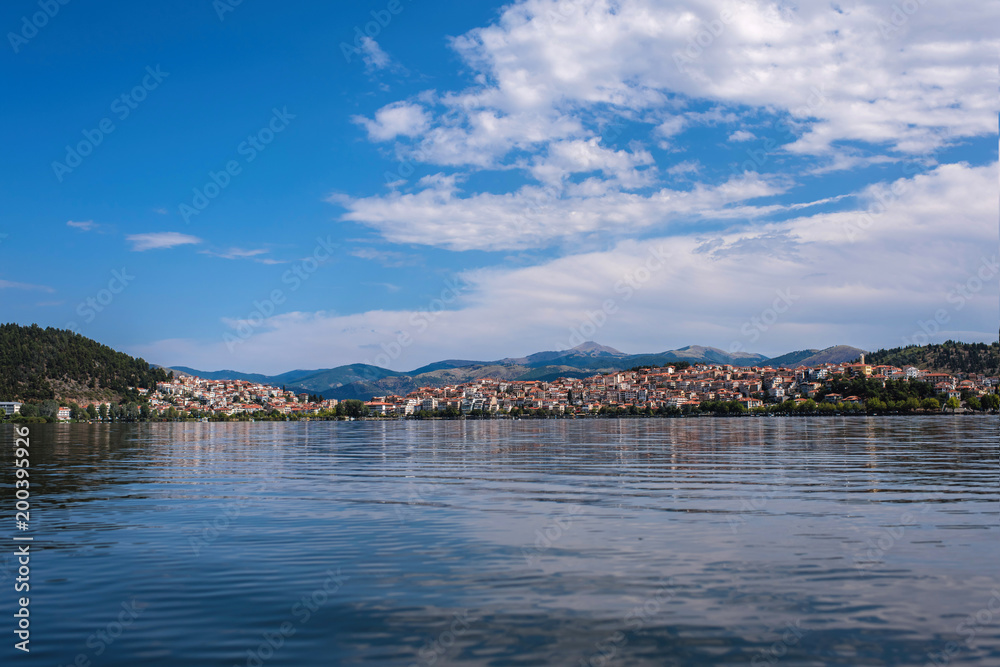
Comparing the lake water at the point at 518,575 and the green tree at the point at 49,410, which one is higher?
the lake water at the point at 518,575

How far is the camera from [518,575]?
1303 centimetres

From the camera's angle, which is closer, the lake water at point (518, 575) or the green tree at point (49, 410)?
the lake water at point (518, 575)

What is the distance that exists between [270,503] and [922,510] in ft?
66.5

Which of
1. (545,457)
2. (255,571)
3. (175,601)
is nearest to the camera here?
(175,601)

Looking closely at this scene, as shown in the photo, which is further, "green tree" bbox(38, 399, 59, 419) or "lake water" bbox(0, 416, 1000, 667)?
"green tree" bbox(38, 399, 59, 419)

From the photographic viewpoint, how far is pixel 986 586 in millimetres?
11945

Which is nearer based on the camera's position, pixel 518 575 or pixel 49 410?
pixel 518 575

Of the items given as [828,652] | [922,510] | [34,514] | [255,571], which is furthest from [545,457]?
[828,652]

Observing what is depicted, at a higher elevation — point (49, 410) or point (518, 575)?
point (518, 575)

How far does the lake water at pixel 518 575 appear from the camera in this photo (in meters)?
9.34

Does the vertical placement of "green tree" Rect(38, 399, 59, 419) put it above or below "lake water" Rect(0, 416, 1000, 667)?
below

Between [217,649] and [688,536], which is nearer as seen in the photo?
[217,649]

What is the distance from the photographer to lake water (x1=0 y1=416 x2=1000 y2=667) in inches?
368

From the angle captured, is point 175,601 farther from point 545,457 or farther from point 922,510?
point 545,457
